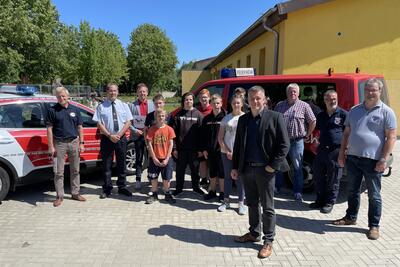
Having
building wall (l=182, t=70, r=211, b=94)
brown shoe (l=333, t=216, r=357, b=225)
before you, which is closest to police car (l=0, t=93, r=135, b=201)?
brown shoe (l=333, t=216, r=357, b=225)

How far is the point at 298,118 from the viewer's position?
5.35m

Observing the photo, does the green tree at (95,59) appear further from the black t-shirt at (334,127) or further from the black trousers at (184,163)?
the black t-shirt at (334,127)

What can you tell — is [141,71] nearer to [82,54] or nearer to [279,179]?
[82,54]

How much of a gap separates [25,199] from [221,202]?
125 inches

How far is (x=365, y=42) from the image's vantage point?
1020 cm

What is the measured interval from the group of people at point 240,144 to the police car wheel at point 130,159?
0.58 m

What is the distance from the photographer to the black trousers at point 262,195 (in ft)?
12.2

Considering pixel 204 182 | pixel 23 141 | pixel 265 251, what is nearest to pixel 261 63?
pixel 204 182

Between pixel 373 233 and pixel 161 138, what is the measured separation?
3.18 m

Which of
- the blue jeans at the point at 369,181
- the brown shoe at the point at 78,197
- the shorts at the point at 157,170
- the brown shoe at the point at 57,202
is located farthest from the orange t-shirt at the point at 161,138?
the blue jeans at the point at 369,181

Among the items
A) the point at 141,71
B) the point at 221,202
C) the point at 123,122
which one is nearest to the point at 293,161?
the point at 221,202

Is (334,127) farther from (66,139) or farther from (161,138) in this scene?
(66,139)

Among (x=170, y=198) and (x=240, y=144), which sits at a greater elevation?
(x=240, y=144)

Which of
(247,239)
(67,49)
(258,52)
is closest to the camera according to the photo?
(247,239)
